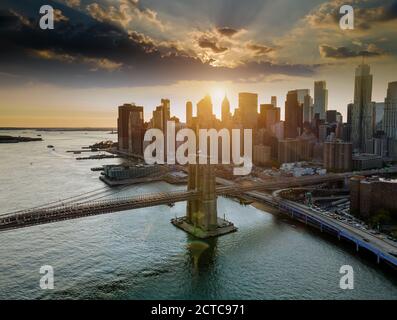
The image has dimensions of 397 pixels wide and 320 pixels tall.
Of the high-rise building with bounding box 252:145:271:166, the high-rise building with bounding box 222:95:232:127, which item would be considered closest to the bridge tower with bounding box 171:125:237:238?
the high-rise building with bounding box 252:145:271:166

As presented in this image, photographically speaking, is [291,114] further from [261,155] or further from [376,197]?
[376,197]

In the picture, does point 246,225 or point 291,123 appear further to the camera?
point 291,123

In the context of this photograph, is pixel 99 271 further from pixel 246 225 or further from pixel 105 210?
pixel 246 225

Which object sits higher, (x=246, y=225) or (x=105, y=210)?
(x=105, y=210)

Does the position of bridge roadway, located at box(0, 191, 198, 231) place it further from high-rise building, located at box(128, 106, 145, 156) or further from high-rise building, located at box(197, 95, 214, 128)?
high-rise building, located at box(128, 106, 145, 156)

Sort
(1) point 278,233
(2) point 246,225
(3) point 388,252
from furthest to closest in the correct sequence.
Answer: (2) point 246,225
(1) point 278,233
(3) point 388,252

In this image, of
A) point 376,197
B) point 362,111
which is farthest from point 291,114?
point 376,197
